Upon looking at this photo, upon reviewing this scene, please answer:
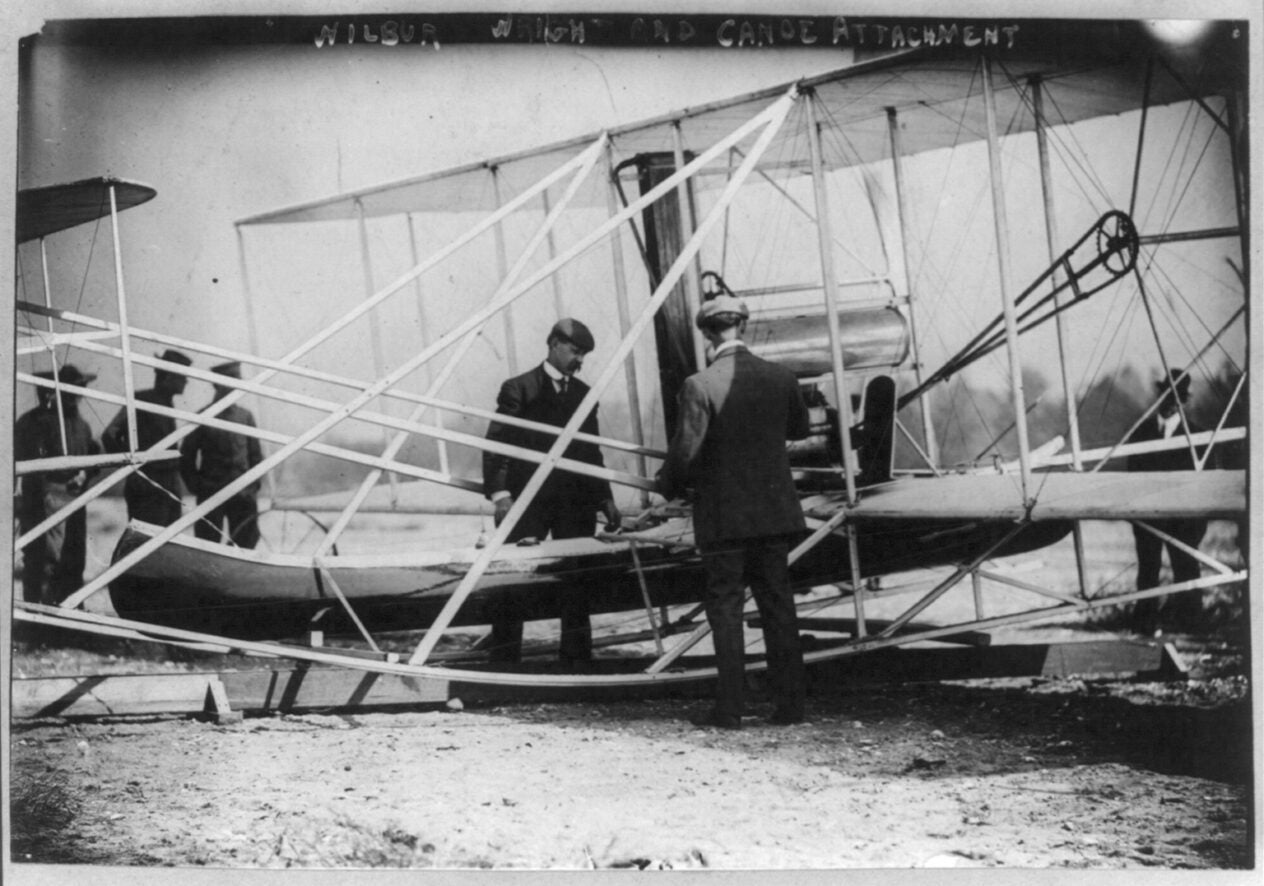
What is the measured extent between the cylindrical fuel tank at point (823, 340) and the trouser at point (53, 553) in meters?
2.62

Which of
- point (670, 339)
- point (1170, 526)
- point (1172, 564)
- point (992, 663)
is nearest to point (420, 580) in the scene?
point (670, 339)

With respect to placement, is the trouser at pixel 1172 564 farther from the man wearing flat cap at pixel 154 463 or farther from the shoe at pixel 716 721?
the man wearing flat cap at pixel 154 463

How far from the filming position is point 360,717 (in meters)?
3.22

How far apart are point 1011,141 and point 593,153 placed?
1.96 metres

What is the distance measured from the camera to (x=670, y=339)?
3.45 metres

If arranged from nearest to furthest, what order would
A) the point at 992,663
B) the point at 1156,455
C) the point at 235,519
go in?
1. the point at 992,663
2. the point at 1156,455
3. the point at 235,519

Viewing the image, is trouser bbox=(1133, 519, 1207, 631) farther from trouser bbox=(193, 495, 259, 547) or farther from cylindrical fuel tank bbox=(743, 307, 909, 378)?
trouser bbox=(193, 495, 259, 547)

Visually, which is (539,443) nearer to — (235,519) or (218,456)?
(218,456)

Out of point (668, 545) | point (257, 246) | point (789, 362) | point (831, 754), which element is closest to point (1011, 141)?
point (789, 362)

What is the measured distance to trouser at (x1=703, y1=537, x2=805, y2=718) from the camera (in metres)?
3.05

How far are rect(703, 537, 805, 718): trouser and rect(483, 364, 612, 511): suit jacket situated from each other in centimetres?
61

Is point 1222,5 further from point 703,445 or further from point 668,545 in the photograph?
point 668,545

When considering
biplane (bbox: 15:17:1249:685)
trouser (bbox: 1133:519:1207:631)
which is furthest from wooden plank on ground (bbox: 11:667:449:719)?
trouser (bbox: 1133:519:1207:631)

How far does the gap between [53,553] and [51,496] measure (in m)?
0.21
